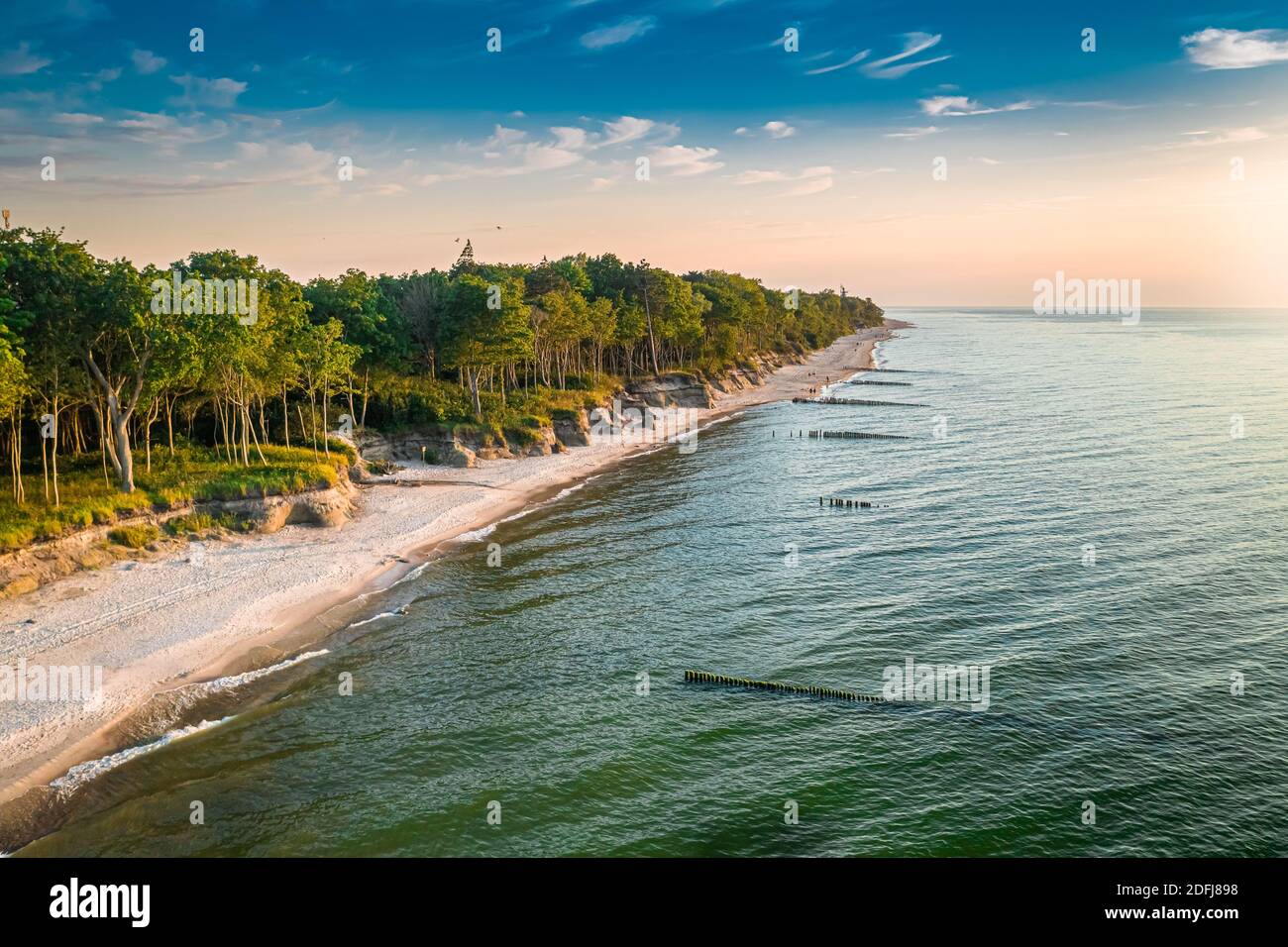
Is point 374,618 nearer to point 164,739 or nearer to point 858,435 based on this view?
point 164,739

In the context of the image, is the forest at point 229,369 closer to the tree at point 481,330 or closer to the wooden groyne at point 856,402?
the tree at point 481,330

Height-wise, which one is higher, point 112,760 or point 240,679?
point 240,679

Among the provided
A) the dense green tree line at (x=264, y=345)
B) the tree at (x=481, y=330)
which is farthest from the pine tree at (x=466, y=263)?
the tree at (x=481, y=330)

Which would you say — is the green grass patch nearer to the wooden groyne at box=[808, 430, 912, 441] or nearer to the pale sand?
the pale sand

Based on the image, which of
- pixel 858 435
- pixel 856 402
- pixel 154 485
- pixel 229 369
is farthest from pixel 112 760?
pixel 856 402

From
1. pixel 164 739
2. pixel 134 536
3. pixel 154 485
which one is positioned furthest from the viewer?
pixel 154 485

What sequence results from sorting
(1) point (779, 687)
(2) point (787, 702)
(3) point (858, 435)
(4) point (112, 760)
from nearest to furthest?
(4) point (112, 760)
(2) point (787, 702)
(1) point (779, 687)
(3) point (858, 435)

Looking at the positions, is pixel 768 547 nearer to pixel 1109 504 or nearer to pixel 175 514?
pixel 1109 504
